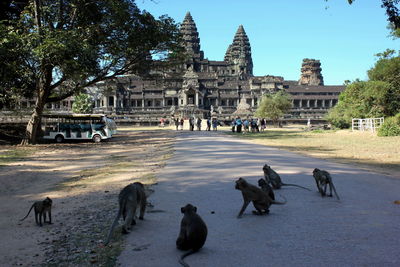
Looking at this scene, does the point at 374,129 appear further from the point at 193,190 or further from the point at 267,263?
the point at 267,263

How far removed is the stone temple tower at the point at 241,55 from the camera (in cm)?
9362

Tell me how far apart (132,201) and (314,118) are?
65.6 metres

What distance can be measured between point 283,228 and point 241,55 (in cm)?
9308

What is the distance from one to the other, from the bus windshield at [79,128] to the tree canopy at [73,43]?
83.0 inches

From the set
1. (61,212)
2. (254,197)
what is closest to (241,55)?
(61,212)

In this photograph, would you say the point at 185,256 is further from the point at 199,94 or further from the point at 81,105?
the point at 199,94

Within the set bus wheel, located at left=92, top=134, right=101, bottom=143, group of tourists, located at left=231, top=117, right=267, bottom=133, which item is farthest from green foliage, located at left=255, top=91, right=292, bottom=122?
bus wheel, located at left=92, top=134, right=101, bottom=143

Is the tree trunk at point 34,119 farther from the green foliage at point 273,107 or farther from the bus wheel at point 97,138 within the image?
the green foliage at point 273,107

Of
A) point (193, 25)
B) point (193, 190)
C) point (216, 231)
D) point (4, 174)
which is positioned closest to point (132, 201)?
point (216, 231)

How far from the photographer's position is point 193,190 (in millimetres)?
7445

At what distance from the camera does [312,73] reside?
10125 cm

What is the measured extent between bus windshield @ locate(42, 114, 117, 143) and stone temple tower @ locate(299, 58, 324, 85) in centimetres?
8472

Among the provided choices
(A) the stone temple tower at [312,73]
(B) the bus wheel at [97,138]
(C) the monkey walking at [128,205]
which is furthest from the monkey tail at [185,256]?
(A) the stone temple tower at [312,73]

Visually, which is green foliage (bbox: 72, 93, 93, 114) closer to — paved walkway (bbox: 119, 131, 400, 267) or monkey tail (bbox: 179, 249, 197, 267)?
paved walkway (bbox: 119, 131, 400, 267)
